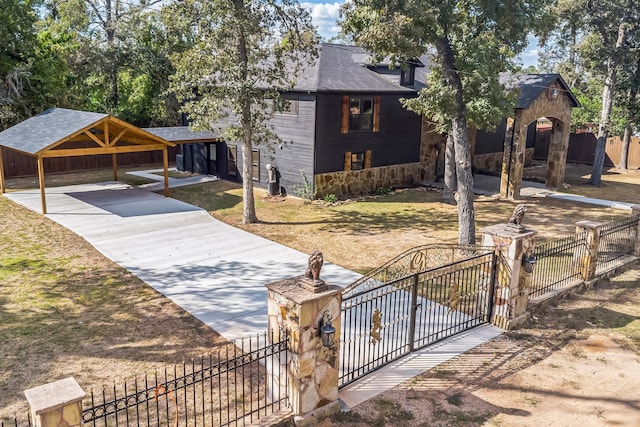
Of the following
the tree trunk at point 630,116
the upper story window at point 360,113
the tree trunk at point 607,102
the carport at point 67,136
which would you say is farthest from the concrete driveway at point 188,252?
the tree trunk at point 630,116

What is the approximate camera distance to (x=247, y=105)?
17.3 metres

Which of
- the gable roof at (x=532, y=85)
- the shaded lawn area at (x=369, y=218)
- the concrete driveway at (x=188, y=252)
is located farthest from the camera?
the gable roof at (x=532, y=85)

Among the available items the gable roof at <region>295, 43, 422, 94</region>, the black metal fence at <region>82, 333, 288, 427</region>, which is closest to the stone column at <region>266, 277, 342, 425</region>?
the black metal fence at <region>82, 333, 288, 427</region>

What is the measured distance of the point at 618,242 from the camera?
15375 millimetres

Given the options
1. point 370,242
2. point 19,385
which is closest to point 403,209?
point 370,242

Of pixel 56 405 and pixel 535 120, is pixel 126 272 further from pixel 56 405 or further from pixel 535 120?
pixel 535 120

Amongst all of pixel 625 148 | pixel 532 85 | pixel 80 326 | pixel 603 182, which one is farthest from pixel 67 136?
pixel 625 148

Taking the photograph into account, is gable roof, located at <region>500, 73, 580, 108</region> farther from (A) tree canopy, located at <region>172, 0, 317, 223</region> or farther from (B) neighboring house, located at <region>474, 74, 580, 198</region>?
(A) tree canopy, located at <region>172, 0, 317, 223</region>

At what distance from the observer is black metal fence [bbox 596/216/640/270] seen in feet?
46.3

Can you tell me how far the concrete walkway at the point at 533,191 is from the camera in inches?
893

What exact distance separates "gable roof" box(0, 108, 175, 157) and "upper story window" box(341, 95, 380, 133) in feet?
25.4

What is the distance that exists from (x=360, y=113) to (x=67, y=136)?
479 inches

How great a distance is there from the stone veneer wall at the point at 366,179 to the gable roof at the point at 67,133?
22.8 ft

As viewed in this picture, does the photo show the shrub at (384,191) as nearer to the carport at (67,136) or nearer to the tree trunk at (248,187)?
the tree trunk at (248,187)
